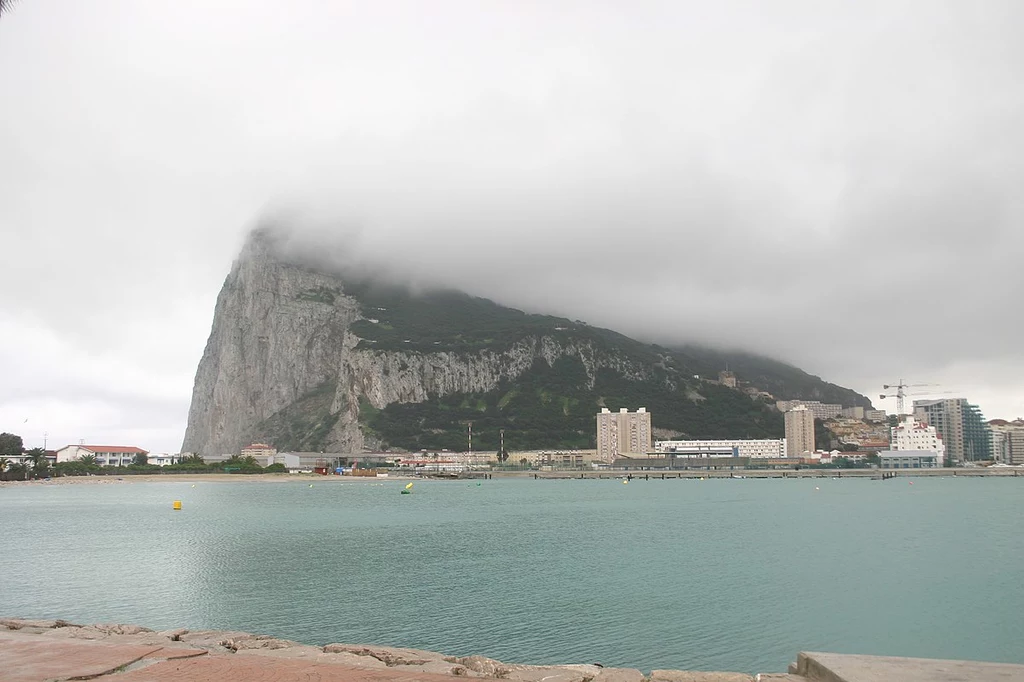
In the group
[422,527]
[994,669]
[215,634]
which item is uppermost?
[994,669]

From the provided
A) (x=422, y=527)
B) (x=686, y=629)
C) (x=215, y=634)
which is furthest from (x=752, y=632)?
(x=422, y=527)

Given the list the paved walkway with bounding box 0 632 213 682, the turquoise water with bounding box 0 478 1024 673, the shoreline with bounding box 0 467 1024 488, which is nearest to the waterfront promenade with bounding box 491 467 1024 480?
the shoreline with bounding box 0 467 1024 488

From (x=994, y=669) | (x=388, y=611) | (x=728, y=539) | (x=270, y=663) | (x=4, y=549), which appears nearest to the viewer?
(x=994, y=669)

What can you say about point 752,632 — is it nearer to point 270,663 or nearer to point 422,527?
point 270,663

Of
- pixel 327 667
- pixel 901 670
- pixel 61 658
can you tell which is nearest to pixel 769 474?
pixel 901 670

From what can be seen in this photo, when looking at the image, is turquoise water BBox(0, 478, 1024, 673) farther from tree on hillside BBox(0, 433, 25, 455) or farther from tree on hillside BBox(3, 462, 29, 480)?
tree on hillside BBox(0, 433, 25, 455)

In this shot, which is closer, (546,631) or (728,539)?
(546,631)

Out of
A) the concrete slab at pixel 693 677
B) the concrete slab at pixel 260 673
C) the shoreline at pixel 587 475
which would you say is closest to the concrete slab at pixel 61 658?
the concrete slab at pixel 260 673
